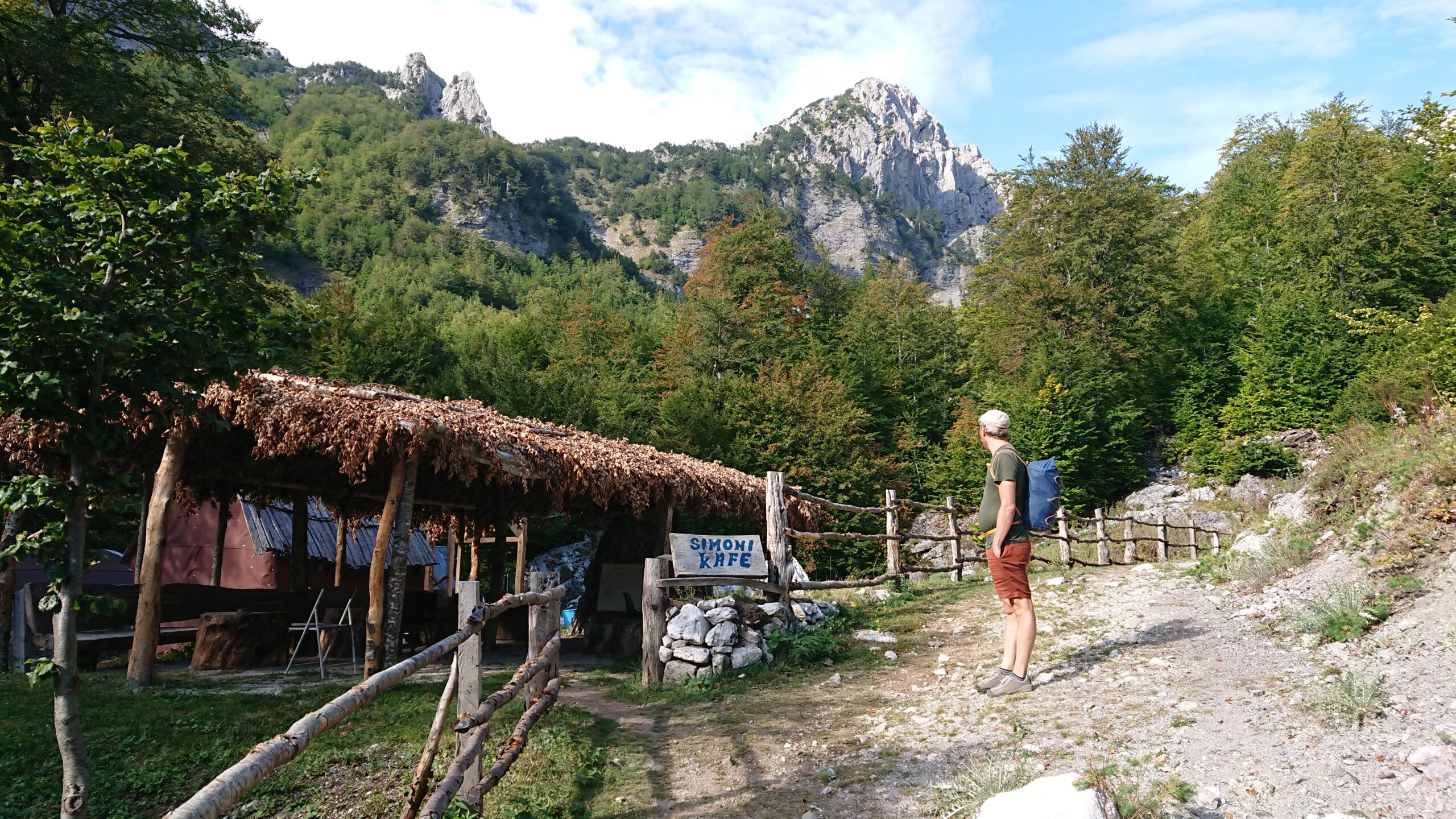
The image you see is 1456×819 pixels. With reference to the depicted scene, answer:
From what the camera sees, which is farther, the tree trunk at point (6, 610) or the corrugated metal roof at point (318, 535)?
the corrugated metal roof at point (318, 535)

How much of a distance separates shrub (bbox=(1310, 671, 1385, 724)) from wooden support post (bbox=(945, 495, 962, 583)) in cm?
817

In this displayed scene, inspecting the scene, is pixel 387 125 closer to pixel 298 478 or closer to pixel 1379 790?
pixel 298 478

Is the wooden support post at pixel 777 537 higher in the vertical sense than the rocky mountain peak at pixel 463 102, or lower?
lower

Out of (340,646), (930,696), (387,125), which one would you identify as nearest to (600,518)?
(340,646)

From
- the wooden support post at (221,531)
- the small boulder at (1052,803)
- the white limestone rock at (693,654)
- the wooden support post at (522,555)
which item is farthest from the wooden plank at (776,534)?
the wooden support post at (522,555)

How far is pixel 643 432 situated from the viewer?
2322cm

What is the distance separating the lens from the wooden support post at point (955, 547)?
12633 millimetres

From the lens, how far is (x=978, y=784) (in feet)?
12.4

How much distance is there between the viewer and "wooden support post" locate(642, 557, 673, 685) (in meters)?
7.50

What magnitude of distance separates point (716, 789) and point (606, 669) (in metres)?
5.08

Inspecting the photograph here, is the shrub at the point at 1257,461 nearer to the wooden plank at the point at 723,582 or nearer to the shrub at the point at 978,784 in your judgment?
the wooden plank at the point at 723,582

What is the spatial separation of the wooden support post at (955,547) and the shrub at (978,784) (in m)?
8.66

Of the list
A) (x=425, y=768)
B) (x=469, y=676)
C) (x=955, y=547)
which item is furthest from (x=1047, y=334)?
(x=425, y=768)

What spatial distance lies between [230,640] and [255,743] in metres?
4.21
